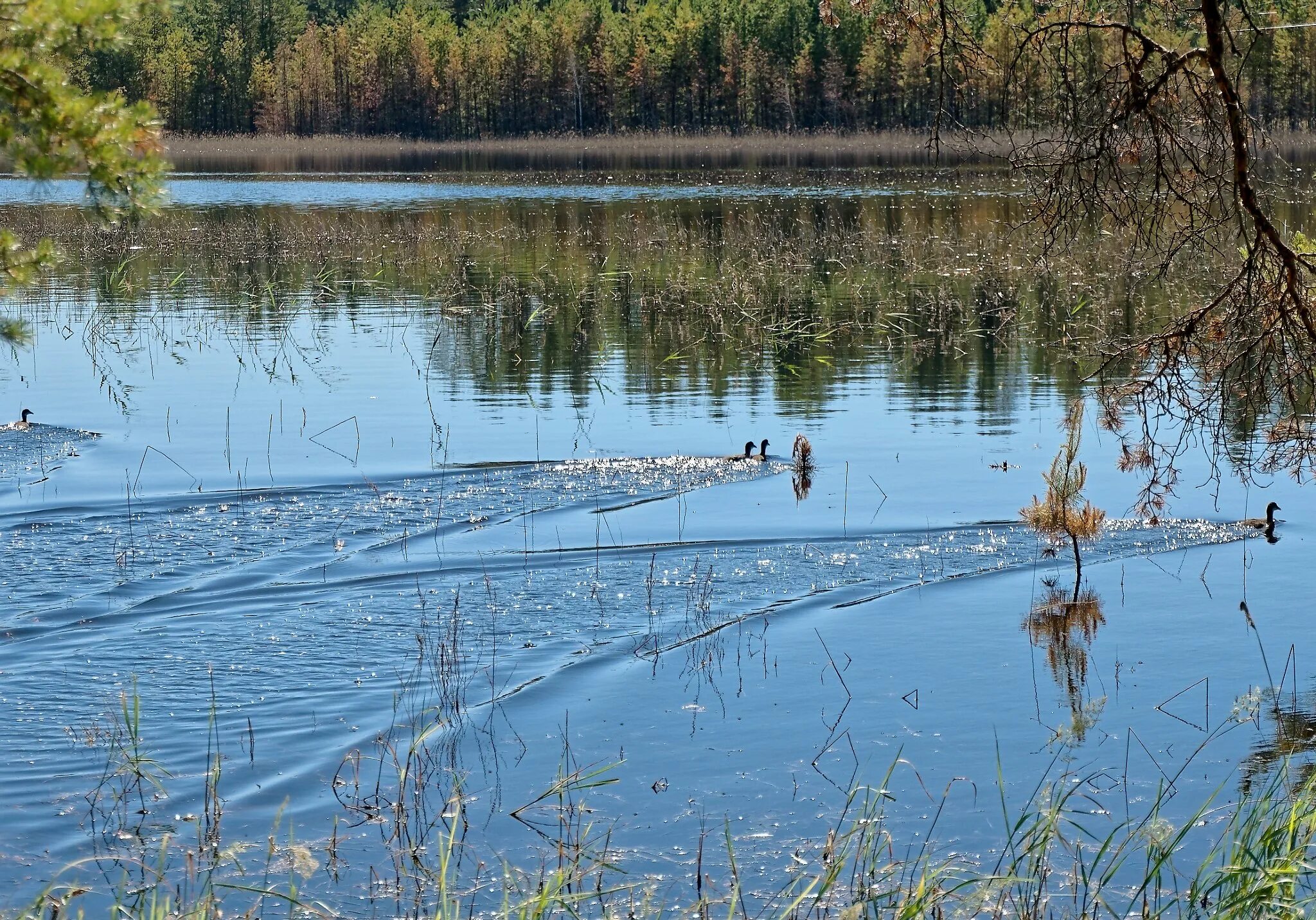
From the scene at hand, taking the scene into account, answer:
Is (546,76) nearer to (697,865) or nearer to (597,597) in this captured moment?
(597,597)

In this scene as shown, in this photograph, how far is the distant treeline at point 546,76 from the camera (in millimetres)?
107312

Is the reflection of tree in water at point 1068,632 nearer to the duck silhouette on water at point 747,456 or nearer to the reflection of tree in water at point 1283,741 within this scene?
the reflection of tree in water at point 1283,741

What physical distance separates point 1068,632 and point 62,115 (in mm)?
6729

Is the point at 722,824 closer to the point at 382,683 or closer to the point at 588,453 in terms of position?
the point at 382,683

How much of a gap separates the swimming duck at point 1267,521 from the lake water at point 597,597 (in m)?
0.19

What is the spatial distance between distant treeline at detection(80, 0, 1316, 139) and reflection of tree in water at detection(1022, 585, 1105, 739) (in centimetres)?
9056

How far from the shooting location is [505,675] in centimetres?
859

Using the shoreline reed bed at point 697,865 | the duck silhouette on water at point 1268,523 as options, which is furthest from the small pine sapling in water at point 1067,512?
the shoreline reed bed at point 697,865

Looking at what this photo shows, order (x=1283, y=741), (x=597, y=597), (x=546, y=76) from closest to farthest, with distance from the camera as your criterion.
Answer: (x=1283, y=741) < (x=597, y=597) < (x=546, y=76)

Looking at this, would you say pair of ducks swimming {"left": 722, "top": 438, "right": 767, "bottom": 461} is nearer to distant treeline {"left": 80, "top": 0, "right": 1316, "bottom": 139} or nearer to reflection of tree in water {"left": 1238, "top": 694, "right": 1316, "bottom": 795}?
reflection of tree in water {"left": 1238, "top": 694, "right": 1316, "bottom": 795}

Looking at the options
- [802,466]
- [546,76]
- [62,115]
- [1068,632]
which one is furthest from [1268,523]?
[546,76]

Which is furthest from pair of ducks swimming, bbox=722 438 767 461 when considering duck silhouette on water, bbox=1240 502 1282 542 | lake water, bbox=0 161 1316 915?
duck silhouette on water, bbox=1240 502 1282 542

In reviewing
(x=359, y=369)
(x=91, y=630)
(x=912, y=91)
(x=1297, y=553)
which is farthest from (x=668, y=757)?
(x=912, y=91)

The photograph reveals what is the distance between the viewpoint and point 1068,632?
31.5ft
